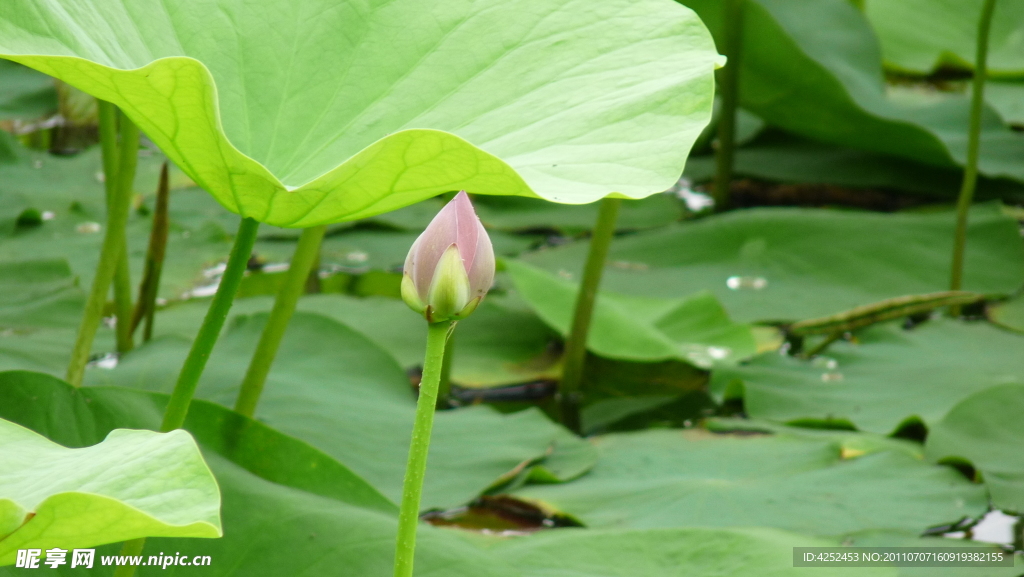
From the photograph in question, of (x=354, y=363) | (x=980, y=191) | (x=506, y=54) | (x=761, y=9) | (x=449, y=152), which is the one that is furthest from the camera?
(x=980, y=191)

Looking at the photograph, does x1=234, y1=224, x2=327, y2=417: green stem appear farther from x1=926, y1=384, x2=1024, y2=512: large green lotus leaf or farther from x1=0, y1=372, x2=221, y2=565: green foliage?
x1=926, y1=384, x2=1024, y2=512: large green lotus leaf

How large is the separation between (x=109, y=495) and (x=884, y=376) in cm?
134

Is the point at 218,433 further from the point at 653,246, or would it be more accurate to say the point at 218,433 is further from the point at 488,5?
the point at 653,246

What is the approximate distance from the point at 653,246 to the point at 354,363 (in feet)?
3.09

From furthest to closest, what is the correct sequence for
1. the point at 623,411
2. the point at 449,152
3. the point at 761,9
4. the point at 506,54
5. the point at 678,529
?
the point at 761,9
the point at 623,411
the point at 678,529
the point at 506,54
the point at 449,152

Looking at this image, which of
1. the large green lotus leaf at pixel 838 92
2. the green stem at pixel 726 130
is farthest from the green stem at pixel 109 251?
the green stem at pixel 726 130

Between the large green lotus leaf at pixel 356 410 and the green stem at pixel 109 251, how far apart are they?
0.17 feet

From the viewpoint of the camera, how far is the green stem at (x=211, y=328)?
0.62 m

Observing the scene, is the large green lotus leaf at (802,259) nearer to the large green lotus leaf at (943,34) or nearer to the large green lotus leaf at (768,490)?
the large green lotus leaf at (768,490)

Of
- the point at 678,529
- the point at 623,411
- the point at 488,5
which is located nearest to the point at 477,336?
the point at 623,411

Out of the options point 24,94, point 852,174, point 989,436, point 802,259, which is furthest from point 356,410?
point 24,94

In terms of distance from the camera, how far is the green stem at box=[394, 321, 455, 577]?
1.78 feet

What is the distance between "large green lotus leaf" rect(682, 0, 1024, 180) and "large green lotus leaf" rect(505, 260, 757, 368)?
73 centimetres

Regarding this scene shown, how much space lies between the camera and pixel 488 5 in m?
0.86
